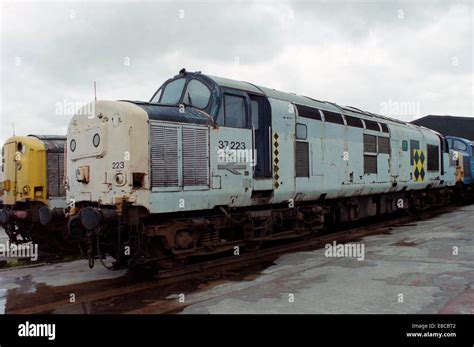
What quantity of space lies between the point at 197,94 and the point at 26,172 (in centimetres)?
483

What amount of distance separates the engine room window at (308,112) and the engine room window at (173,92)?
8.77 ft

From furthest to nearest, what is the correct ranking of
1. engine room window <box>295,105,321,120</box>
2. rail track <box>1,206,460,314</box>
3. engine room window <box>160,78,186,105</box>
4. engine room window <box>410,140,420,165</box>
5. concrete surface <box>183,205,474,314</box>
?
1. engine room window <box>410,140,420,165</box>
2. engine room window <box>295,105,321,120</box>
3. engine room window <box>160,78,186,105</box>
4. rail track <box>1,206,460,314</box>
5. concrete surface <box>183,205,474,314</box>

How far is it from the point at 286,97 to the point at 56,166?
560cm

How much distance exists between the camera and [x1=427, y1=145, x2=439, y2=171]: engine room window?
647 inches

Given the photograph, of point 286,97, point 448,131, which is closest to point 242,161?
point 286,97

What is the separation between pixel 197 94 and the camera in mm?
8023

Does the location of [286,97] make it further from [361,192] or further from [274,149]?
[361,192]

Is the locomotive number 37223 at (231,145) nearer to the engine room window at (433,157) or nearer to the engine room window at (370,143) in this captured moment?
the engine room window at (370,143)

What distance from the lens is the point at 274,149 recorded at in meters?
8.83

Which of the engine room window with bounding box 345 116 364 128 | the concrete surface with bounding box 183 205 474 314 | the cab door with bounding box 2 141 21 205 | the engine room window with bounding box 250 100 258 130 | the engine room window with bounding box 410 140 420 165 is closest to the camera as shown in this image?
the concrete surface with bounding box 183 205 474 314

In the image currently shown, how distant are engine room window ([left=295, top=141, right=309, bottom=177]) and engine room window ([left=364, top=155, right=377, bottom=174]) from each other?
300 centimetres

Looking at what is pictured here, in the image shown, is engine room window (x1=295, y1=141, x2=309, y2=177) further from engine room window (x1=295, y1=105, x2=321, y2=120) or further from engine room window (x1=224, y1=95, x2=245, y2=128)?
engine room window (x1=224, y1=95, x2=245, y2=128)
